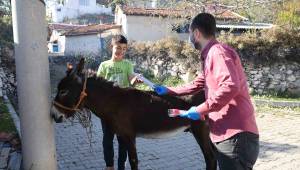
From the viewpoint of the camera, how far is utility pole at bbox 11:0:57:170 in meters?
3.98

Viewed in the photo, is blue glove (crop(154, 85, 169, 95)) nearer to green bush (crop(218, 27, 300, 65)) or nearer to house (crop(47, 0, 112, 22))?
green bush (crop(218, 27, 300, 65))

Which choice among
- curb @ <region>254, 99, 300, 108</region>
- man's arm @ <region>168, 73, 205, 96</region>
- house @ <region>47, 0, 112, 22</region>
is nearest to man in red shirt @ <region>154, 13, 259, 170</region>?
man's arm @ <region>168, 73, 205, 96</region>

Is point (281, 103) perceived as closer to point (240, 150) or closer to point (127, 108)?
point (127, 108)

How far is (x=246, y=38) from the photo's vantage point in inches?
599

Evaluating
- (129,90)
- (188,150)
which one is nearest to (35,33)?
(129,90)

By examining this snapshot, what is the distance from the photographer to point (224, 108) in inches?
127

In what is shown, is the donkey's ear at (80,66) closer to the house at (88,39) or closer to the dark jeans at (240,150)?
the dark jeans at (240,150)

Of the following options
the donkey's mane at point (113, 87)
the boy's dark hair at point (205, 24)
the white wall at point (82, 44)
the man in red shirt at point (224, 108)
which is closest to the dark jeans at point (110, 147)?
the donkey's mane at point (113, 87)

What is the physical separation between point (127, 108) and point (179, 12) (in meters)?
15.7

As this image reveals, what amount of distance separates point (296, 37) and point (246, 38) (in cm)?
177

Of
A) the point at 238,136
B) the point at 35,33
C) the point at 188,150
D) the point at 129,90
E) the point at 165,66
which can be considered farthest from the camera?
the point at 165,66

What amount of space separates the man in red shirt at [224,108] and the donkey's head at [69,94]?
4.89 feet

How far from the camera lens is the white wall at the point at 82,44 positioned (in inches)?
1357

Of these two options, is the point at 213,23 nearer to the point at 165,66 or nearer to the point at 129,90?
the point at 129,90
